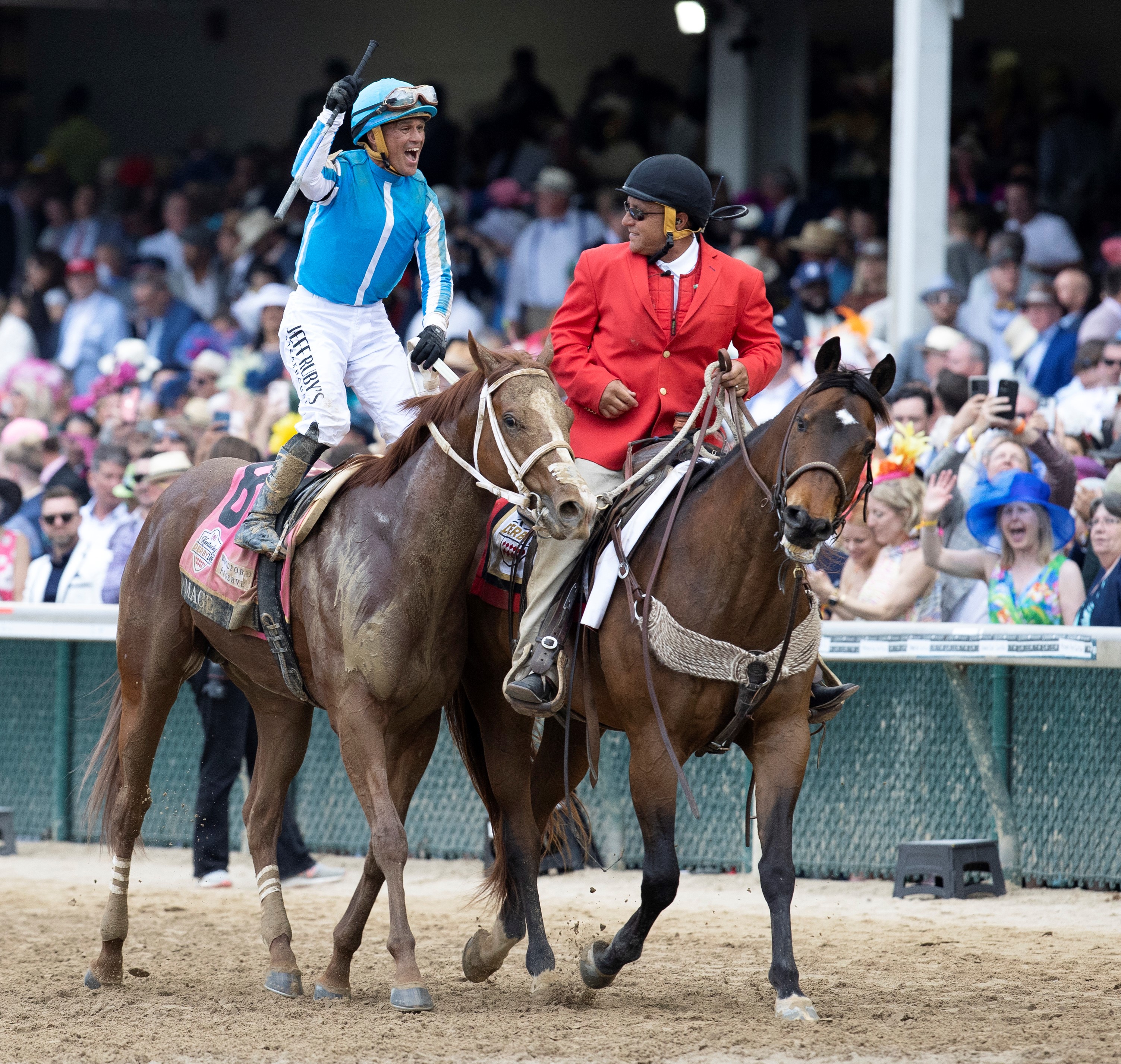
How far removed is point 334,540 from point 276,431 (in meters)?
3.89

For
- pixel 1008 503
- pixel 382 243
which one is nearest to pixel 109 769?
pixel 382 243

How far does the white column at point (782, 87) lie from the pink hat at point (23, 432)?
22.8 ft

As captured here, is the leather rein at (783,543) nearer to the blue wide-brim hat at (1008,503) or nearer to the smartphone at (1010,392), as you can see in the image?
the blue wide-brim hat at (1008,503)

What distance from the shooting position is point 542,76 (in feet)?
61.5

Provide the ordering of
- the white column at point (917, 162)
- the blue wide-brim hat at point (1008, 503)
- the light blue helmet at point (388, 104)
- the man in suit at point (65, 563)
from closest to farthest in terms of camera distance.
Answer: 1. the light blue helmet at point (388, 104)
2. the blue wide-brim hat at point (1008, 503)
3. the man in suit at point (65, 563)
4. the white column at point (917, 162)

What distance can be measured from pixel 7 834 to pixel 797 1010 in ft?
17.3

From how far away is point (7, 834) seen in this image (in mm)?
9211

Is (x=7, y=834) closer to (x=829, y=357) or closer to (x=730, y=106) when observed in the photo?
(x=829, y=357)

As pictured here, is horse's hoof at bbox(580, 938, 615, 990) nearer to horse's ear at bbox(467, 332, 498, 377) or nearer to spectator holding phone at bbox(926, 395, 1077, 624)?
horse's ear at bbox(467, 332, 498, 377)

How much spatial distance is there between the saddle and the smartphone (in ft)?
10.4

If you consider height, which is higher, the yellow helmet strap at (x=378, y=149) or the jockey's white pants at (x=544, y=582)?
the yellow helmet strap at (x=378, y=149)

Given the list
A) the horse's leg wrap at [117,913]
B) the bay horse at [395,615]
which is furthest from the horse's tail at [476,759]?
the horse's leg wrap at [117,913]

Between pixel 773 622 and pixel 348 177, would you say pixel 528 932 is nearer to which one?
pixel 773 622

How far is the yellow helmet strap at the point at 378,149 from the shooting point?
6.33 m
